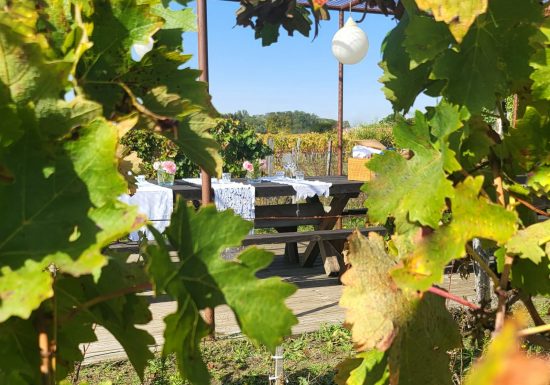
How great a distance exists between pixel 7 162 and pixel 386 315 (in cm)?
42

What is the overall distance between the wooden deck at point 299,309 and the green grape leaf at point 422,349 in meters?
2.18

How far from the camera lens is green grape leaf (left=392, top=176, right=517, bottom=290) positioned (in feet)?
1.99

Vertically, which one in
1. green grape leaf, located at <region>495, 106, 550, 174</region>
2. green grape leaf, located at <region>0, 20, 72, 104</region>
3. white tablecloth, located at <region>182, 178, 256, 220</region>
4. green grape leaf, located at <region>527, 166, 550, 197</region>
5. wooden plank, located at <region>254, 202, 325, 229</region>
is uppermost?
green grape leaf, located at <region>0, 20, 72, 104</region>

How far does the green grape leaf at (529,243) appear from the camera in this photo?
24.5 inches

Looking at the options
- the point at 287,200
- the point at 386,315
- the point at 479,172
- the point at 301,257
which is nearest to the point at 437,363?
the point at 386,315

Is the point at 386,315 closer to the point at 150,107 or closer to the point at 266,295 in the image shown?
the point at 266,295

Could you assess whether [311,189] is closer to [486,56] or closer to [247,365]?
[247,365]

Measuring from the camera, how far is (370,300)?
667 millimetres

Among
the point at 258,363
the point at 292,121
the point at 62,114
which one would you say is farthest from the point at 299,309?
the point at 292,121

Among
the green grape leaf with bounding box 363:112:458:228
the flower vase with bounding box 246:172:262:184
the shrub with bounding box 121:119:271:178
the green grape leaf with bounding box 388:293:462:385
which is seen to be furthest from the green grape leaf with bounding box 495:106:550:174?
the shrub with bounding box 121:119:271:178

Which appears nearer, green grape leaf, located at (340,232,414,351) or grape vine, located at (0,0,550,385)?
grape vine, located at (0,0,550,385)

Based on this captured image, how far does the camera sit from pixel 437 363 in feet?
2.41

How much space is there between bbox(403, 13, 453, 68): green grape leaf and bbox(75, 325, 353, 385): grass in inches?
94.4

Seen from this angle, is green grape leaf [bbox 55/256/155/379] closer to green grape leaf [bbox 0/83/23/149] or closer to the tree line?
green grape leaf [bbox 0/83/23/149]
